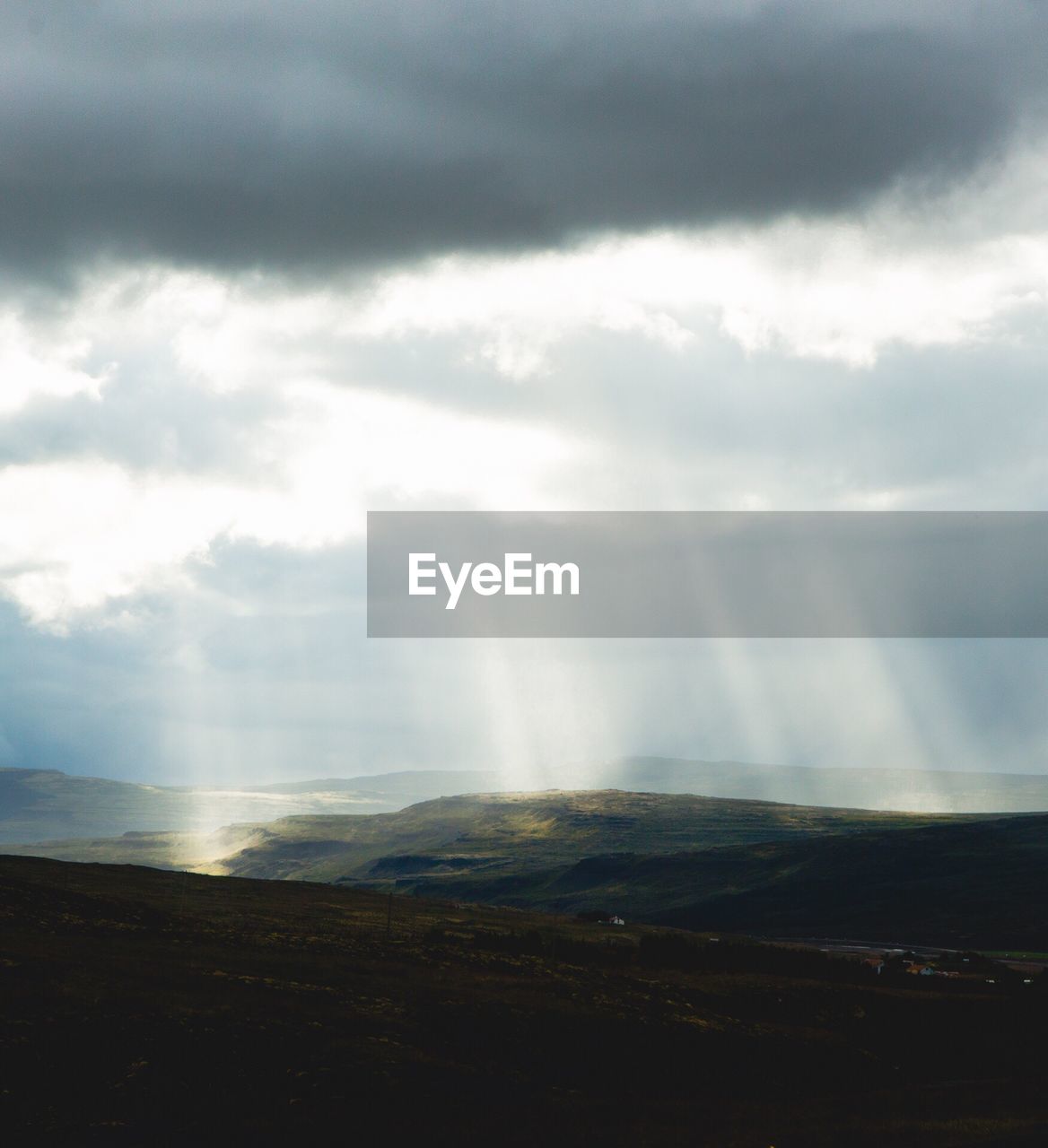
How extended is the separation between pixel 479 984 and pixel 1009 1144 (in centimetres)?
4250

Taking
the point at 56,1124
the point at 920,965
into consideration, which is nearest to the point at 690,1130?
the point at 56,1124

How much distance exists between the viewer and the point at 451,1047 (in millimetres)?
62094

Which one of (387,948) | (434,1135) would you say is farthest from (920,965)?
(434,1135)

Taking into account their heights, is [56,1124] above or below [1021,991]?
above

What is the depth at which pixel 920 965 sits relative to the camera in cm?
15725

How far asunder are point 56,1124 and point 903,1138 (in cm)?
3478

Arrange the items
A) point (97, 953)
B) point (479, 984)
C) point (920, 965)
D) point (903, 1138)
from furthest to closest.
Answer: point (920, 965) < point (479, 984) < point (97, 953) < point (903, 1138)

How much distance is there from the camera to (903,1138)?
160 feet

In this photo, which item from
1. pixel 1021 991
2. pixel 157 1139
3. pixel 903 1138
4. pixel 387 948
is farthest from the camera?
pixel 1021 991

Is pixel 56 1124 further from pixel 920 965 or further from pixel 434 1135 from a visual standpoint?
pixel 920 965

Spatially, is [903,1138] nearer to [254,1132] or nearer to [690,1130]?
[690,1130]

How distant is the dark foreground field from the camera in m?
48.2

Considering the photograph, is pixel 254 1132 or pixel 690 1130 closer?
pixel 254 1132

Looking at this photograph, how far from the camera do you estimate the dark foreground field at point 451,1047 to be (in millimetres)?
48150
